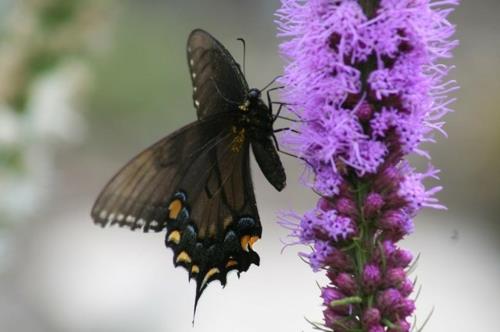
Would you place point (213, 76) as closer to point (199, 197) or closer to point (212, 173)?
point (212, 173)

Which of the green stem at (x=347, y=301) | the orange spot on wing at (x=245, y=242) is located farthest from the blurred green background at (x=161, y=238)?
the green stem at (x=347, y=301)

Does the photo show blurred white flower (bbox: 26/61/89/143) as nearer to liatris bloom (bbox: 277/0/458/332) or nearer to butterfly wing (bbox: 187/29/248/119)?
butterfly wing (bbox: 187/29/248/119)

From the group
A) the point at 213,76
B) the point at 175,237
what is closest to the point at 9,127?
the point at 213,76

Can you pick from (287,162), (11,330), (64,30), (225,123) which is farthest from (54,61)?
(287,162)

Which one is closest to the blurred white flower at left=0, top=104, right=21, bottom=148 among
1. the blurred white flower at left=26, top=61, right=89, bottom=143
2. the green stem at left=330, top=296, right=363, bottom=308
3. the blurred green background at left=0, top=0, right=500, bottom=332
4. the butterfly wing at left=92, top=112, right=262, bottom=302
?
the blurred white flower at left=26, top=61, right=89, bottom=143

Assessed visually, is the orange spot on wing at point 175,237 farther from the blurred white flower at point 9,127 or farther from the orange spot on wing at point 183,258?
the blurred white flower at point 9,127

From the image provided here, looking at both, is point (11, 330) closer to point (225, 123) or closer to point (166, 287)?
point (166, 287)
